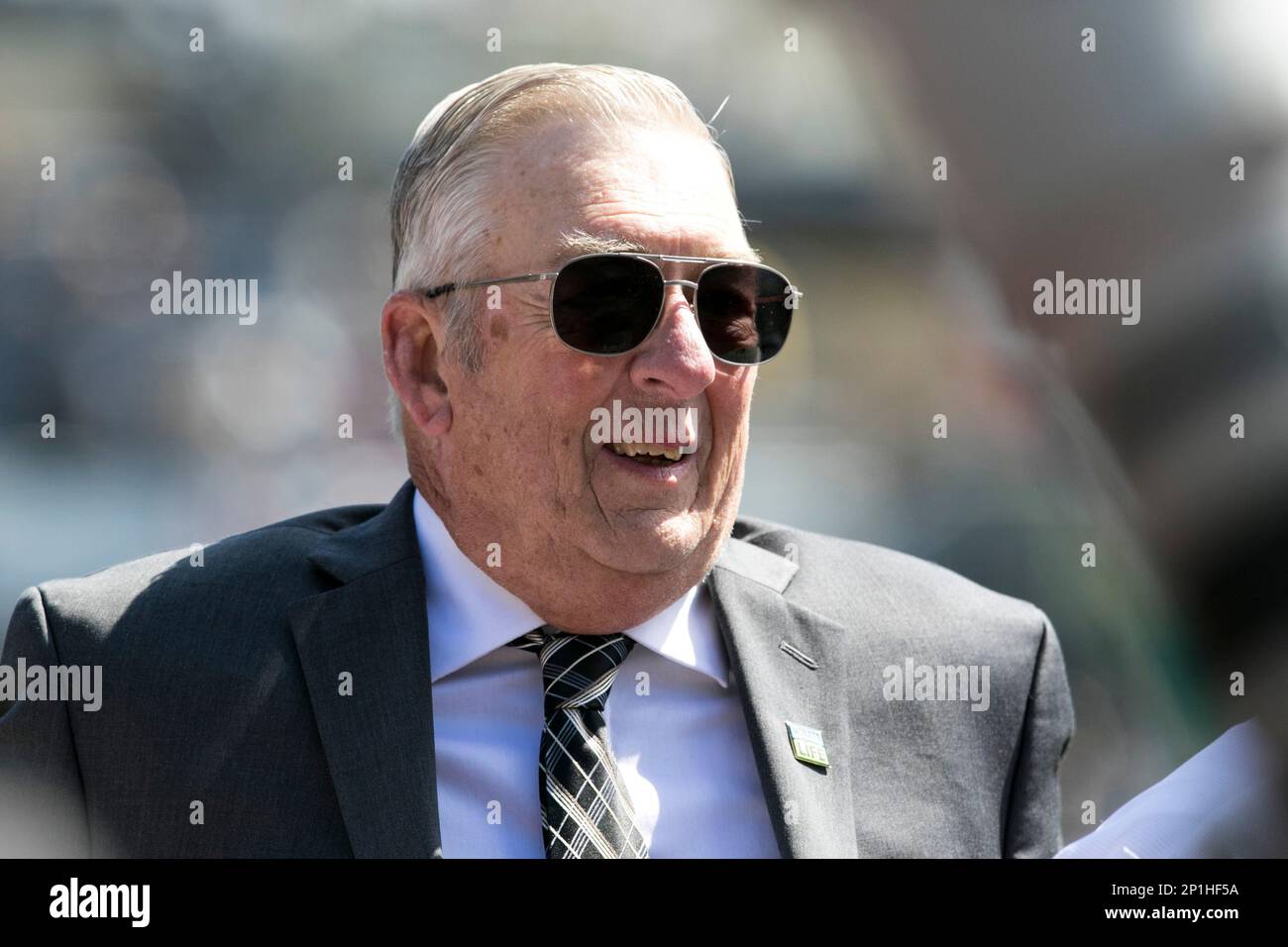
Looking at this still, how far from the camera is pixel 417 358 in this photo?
9.61ft

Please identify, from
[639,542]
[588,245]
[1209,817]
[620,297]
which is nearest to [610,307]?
[620,297]

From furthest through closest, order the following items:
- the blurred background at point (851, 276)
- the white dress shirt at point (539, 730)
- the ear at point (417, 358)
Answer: the blurred background at point (851, 276), the ear at point (417, 358), the white dress shirt at point (539, 730)

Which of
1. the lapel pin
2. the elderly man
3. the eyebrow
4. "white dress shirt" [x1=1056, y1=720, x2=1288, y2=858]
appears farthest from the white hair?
"white dress shirt" [x1=1056, y1=720, x2=1288, y2=858]

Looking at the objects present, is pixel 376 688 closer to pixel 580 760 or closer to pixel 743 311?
pixel 580 760

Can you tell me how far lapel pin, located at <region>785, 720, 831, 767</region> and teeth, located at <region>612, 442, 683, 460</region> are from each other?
0.64 meters

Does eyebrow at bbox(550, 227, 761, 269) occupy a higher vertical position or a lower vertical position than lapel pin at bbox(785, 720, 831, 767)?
higher

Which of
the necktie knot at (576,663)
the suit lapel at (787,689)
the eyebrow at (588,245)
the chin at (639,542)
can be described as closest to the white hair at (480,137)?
the eyebrow at (588,245)

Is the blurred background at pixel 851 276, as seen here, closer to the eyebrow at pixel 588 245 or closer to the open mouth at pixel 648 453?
the eyebrow at pixel 588 245

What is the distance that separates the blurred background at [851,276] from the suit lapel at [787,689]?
0.63 m

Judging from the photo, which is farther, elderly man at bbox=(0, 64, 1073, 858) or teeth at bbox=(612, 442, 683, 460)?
teeth at bbox=(612, 442, 683, 460)

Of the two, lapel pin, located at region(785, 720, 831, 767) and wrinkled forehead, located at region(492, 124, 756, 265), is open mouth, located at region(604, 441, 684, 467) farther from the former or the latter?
lapel pin, located at region(785, 720, 831, 767)

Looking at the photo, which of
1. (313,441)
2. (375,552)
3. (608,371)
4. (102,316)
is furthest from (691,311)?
(102,316)

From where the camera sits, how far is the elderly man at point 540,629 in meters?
2.51

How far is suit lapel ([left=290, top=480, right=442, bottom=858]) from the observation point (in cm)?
242
